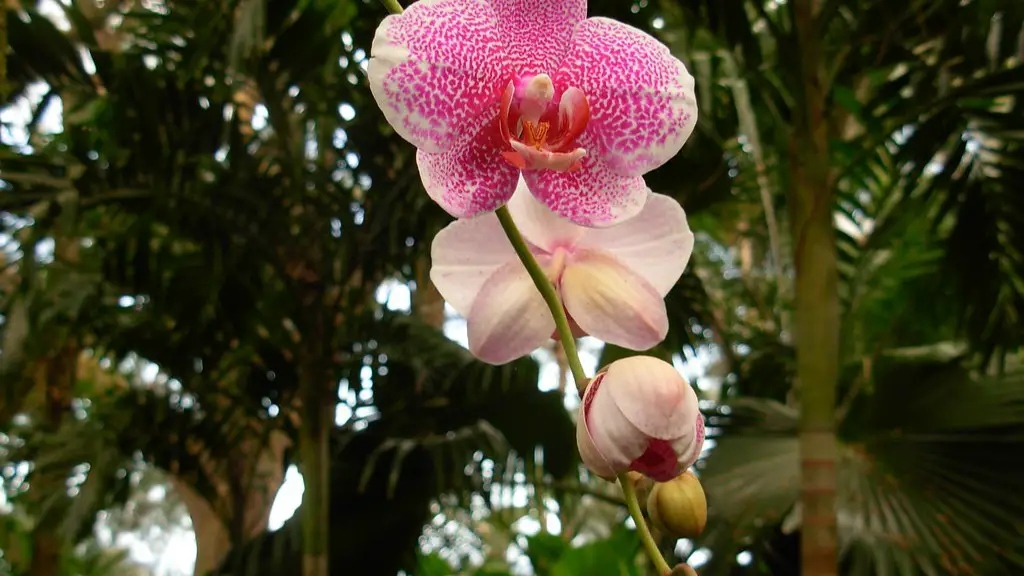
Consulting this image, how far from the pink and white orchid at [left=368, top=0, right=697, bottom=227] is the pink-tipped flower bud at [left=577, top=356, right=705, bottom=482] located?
3 cm

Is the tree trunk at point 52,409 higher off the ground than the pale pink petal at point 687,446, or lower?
lower

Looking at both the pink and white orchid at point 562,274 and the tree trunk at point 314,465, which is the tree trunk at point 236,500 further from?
the pink and white orchid at point 562,274

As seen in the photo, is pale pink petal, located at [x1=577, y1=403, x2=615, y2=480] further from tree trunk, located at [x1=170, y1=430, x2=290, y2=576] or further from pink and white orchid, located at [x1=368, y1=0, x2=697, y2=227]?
tree trunk, located at [x1=170, y1=430, x2=290, y2=576]

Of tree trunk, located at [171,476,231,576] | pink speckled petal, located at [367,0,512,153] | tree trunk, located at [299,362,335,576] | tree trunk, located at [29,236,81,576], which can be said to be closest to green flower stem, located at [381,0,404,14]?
pink speckled petal, located at [367,0,512,153]

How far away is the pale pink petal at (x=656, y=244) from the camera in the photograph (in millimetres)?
190

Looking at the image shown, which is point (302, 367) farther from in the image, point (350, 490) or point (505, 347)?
point (505, 347)

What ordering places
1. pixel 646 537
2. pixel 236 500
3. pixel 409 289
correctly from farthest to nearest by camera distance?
pixel 236 500 < pixel 409 289 < pixel 646 537

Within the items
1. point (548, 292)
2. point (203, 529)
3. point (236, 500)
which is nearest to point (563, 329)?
point (548, 292)

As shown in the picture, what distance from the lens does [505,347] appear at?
0.18 metres

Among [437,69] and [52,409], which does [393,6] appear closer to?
[437,69]

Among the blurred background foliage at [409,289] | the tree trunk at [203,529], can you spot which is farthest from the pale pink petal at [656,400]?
the tree trunk at [203,529]

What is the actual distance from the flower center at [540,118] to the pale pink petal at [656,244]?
0.03 m

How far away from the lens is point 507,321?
0.59 feet

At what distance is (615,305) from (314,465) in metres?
1.14
